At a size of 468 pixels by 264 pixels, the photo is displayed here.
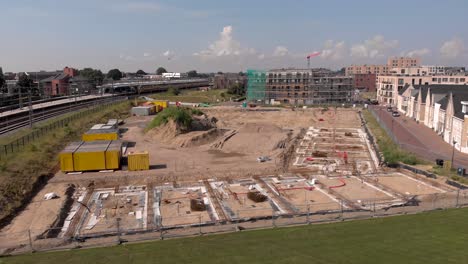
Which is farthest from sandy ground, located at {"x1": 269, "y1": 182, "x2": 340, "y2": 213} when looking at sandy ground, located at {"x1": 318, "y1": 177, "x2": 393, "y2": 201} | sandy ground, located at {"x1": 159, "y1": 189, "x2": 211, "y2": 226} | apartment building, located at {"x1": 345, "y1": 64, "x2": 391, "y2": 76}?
apartment building, located at {"x1": 345, "y1": 64, "x2": 391, "y2": 76}

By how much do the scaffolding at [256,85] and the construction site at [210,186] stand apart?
55.8 metres

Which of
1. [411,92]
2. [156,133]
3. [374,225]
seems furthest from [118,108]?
[374,225]

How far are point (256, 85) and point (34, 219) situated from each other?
276ft

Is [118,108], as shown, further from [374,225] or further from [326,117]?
[374,225]

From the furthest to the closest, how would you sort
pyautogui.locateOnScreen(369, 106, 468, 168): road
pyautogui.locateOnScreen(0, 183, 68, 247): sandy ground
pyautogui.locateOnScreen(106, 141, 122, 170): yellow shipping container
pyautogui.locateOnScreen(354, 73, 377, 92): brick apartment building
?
pyautogui.locateOnScreen(354, 73, 377, 92): brick apartment building < pyautogui.locateOnScreen(369, 106, 468, 168): road < pyautogui.locateOnScreen(106, 141, 122, 170): yellow shipping container < pyautogui.locateOnScreen(0, 183, 68, 247): sandy ground

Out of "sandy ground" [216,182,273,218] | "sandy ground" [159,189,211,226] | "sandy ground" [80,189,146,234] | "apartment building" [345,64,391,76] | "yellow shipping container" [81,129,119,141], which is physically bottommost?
"sandy ground" [80,189,146,234]

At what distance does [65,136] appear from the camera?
43188 millimetres

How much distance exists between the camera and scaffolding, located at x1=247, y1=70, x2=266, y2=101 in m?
99.4

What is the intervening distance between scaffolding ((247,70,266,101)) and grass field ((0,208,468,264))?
3301 inches

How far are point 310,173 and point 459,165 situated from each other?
13.3 metres

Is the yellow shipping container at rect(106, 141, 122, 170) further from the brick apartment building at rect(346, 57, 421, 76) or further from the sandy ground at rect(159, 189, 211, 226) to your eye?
the brick apartment building at rect(346, 57, 421, 76)

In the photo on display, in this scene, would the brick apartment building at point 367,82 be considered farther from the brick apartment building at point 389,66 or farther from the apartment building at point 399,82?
the apartment building at point 399,82

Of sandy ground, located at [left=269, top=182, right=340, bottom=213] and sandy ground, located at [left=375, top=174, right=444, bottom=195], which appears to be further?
sandy ground, located at [left=375, top=174, right=444, bottom=195]

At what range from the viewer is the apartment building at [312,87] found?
93.4 meters
